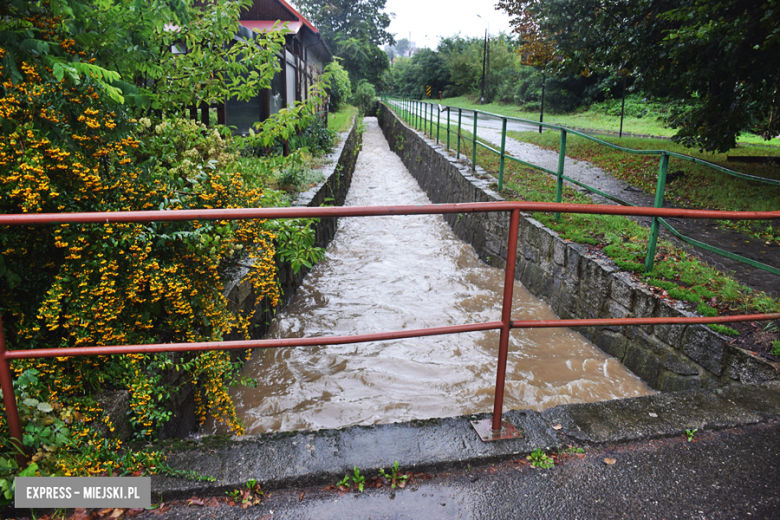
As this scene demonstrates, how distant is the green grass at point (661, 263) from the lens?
3.41 metres

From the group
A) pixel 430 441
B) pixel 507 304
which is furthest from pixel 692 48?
pixel 430 441

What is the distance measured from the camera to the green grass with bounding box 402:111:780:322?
11.2 feet

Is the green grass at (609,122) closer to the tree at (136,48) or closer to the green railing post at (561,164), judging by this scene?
the green railing post at (561,164)

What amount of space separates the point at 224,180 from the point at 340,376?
5.99 ft

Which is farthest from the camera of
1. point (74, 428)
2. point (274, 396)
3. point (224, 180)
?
point (274, 396)

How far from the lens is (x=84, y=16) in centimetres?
247

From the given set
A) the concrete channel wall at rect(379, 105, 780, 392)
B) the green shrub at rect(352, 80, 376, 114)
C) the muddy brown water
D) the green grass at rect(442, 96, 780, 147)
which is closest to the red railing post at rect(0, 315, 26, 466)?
the muddy brown water

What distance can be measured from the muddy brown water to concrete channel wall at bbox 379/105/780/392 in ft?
0.52

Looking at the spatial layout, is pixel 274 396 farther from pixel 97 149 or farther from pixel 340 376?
pixel 97 149

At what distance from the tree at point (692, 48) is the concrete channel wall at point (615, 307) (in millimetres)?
2917

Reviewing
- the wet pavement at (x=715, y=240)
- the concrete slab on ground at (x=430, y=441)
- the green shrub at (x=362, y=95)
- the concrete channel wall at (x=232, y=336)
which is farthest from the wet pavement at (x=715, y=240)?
the green shrub at (x=362, y=95)

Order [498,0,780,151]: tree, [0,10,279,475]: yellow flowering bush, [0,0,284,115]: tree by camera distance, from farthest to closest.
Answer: [498,0,780,151]: tree
[0,0,284,115]: tree
[0,10,279,475]: yellow flowering bush

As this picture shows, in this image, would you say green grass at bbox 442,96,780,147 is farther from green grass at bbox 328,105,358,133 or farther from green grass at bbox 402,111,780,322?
green grass at bbox 402,111,780,322

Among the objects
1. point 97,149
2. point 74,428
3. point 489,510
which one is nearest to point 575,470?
point 489,510
